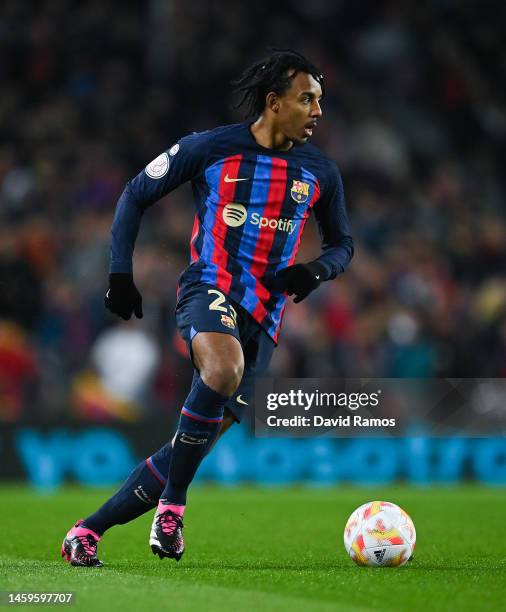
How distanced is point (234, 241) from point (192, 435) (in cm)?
92

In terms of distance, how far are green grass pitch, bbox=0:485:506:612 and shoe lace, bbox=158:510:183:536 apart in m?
0.18

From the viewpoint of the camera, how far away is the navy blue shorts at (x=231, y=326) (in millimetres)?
5465

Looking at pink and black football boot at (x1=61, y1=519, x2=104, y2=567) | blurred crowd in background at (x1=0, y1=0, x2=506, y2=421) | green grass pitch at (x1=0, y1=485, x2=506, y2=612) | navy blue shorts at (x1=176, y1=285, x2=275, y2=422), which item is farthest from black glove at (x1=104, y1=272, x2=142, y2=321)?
blurred crowd in background at (x1=0, y1=0, x2=506, y2=421)

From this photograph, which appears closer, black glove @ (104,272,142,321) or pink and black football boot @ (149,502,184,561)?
pink and black football boot @ (149,502,184,561)

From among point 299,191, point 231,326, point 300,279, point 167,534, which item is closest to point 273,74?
point 299,191

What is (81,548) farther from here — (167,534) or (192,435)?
(192,435)

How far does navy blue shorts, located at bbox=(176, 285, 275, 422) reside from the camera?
5.46m

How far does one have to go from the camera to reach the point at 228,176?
579cm

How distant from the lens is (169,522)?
17.8 feet

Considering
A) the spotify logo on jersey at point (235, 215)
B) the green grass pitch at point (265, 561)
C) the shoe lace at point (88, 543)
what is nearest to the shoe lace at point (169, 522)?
the green grass pitch at point (265, 561)

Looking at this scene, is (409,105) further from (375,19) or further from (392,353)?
(392,353)

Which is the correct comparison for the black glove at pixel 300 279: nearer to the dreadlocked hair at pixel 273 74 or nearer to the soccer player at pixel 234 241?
the soccer player at pixel 234 241

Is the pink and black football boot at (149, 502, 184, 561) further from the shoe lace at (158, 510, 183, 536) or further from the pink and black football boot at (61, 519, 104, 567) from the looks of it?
the pink and black football boot at (61, 519, 104, 567)

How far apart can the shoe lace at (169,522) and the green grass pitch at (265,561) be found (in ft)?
0.60
